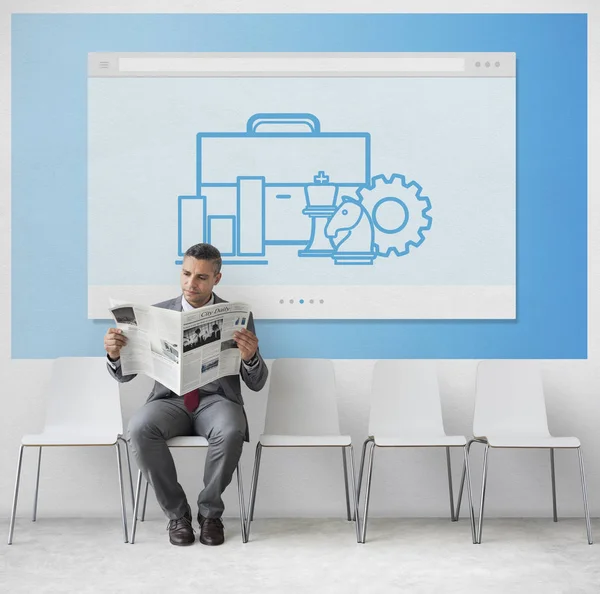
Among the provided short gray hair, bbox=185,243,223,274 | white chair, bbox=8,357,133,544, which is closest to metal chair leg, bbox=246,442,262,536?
white chair, bbox=8,357,133,544

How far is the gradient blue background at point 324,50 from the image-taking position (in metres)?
3.83

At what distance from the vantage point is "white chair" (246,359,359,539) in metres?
3.66

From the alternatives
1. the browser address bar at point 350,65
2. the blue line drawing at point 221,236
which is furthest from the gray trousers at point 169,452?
the browser address bar at point 350,65

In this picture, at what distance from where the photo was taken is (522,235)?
12.7 ft

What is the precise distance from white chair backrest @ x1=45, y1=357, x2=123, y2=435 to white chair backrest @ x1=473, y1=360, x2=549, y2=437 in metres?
1.83

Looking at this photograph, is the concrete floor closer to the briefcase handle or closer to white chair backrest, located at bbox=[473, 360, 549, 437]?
white chair backrest, located at bbox=[473, 360, 549, 437]

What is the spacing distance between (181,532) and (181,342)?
88 centimetres

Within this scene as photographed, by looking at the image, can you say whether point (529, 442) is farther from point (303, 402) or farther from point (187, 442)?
point (187, 442)

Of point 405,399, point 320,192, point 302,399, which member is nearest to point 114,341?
point 302,399

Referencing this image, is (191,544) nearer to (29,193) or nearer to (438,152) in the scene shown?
(29,193)

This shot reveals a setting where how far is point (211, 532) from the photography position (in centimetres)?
323

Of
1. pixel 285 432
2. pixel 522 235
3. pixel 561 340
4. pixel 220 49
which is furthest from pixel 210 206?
pixel 561 340

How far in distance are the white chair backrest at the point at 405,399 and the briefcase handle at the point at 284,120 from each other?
1.29 m

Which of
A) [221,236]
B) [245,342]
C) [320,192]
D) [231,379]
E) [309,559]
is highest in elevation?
[320,192]
